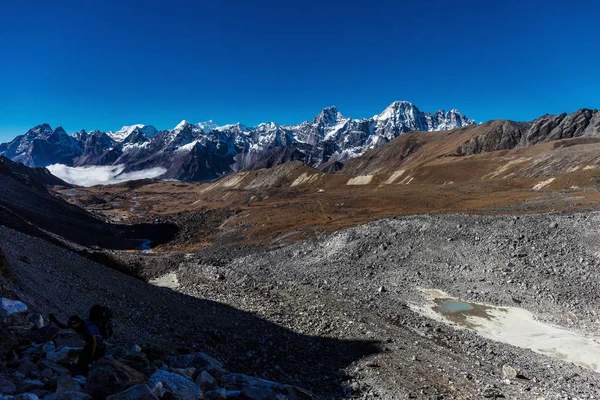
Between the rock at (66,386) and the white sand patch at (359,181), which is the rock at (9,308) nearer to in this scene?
the rock at (66,386)

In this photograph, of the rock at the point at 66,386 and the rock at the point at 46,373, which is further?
the rock at the point at 46,373

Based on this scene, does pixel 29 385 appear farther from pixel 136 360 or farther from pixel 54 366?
pixel 136 360

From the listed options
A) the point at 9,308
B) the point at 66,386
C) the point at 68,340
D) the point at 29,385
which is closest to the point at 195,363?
the point at 68,340

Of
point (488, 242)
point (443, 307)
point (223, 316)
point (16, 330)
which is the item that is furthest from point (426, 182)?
point (16, 330)

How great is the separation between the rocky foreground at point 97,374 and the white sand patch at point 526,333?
769 inches

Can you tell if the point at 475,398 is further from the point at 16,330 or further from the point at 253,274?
the point at 253,274

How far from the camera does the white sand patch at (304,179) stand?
579 feet

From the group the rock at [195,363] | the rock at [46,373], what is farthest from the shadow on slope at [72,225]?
the rock at [46,373]

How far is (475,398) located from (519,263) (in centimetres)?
2371

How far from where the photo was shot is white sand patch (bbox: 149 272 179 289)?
130ft

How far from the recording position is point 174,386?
959 centimetres

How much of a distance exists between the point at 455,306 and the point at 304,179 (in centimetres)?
15008

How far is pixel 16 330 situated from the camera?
1152cm

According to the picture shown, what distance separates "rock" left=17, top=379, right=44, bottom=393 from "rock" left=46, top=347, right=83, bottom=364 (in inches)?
54.6
